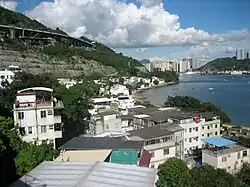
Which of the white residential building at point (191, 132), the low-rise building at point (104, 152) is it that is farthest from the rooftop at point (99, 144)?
the white residential building at point (191, 132)

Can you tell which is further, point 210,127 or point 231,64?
point 231,64

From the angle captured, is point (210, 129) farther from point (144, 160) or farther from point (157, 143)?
point (144, 160)

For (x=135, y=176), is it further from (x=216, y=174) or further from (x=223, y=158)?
(x=223, y=158)

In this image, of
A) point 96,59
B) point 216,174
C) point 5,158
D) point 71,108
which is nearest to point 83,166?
point 5,158

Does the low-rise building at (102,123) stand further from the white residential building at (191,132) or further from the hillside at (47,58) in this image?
the hillside at (47,58)

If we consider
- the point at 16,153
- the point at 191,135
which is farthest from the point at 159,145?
the point at 16,153

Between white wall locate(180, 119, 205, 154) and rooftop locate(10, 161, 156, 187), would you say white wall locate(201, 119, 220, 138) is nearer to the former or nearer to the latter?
white wall locate(180, 119, 205, 154)
